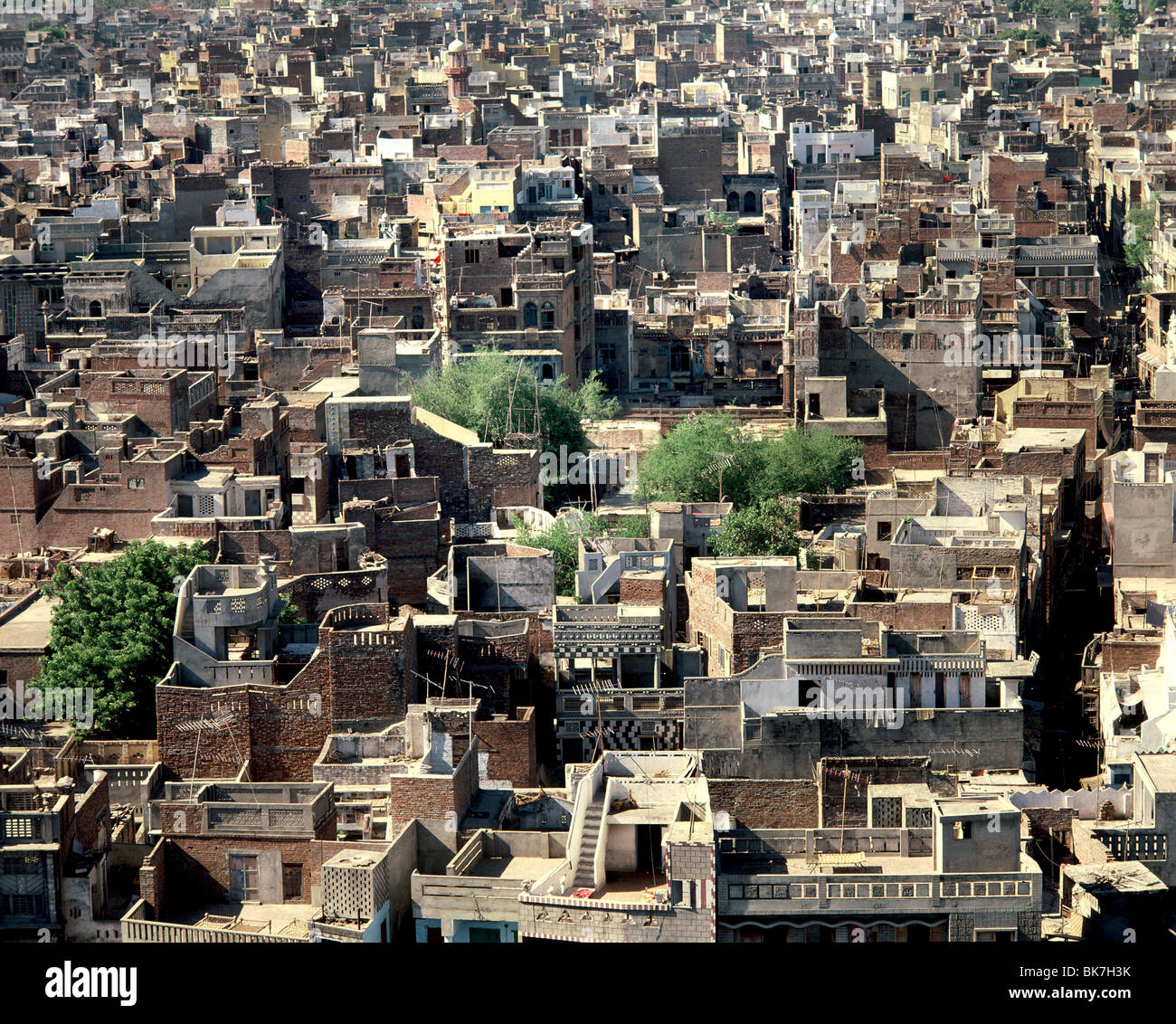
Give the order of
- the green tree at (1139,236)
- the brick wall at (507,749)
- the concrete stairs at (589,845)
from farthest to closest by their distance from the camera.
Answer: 1. the green tree at (1139,236)
2. the brick wall at (507,749)
3. the concrete stairs at (589,845)

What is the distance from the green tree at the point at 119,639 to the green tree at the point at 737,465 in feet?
43.9

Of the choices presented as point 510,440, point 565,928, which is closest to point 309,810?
point 565,928

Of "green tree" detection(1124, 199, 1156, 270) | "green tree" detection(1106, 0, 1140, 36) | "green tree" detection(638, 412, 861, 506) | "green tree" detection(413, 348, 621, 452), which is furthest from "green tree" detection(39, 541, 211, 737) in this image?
"green tree" detection(1106, 0, 1140, 36)

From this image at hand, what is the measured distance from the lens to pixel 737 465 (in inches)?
1800

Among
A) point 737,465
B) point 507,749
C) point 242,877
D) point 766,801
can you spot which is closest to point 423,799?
point 242,877

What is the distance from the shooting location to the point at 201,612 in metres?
32.8

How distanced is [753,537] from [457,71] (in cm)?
7137

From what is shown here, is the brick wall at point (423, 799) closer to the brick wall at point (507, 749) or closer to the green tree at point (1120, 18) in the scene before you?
the brick wall at point (507, 749)

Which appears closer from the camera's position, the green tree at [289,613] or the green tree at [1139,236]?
the green tree at [289,613]

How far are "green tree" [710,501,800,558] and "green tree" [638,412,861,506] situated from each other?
3225 millimetres

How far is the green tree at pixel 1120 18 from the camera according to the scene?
149125 millimetres

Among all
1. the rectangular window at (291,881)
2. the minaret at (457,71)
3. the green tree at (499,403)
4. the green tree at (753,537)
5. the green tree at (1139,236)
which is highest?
the minaret at (457,71)

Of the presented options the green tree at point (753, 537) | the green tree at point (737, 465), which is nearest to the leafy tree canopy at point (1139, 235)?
the green tree at point (737, 465)
